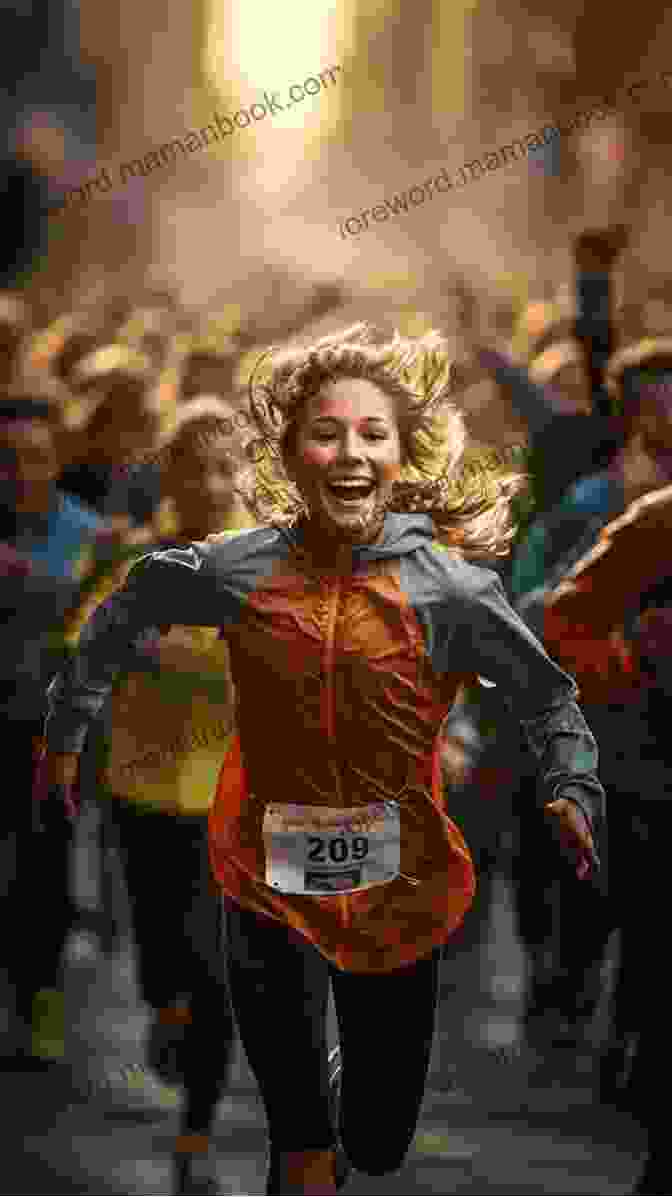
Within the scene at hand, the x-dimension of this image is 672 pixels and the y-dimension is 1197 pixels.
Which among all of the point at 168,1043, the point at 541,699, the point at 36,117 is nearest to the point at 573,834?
the point at 541,699

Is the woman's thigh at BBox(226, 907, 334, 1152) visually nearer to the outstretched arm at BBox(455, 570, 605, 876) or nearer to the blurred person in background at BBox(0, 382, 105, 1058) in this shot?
the blurred person in background at BBox(0, 382, 105, 1058)

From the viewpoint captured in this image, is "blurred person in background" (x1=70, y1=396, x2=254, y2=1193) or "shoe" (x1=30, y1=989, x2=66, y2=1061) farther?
"shoe" (x1=30, y1=989, x2=66, y2=1061)

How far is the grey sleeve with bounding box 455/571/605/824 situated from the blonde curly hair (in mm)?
118

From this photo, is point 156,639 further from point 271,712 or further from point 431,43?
point 431,43

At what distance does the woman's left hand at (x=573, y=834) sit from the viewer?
3744 millimetres

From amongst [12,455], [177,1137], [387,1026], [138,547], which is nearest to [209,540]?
[138,547]

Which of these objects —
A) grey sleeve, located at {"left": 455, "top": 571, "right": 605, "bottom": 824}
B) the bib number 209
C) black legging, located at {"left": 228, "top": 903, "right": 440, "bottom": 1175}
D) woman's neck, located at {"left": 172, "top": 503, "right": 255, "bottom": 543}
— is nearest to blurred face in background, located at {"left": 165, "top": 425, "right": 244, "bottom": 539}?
woman's neck, located at {"left": 172, "top": 503, "right": 255, "bottom": 543}

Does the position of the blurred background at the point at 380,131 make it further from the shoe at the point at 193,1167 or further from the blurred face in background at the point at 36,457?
the shoe at the point at 193,1167

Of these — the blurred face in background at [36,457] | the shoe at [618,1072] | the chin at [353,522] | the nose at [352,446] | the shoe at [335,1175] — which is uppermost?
the blurred face in background at [36,457]

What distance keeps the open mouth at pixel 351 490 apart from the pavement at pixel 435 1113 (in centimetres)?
83

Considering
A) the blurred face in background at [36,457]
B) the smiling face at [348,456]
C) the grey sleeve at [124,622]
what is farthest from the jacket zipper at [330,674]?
the blurred face in background at [36,457]

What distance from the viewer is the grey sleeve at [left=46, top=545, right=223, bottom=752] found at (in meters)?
3.73

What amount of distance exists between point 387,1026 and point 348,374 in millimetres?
1218

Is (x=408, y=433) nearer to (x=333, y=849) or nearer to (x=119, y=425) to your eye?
(x=119, y=425)
